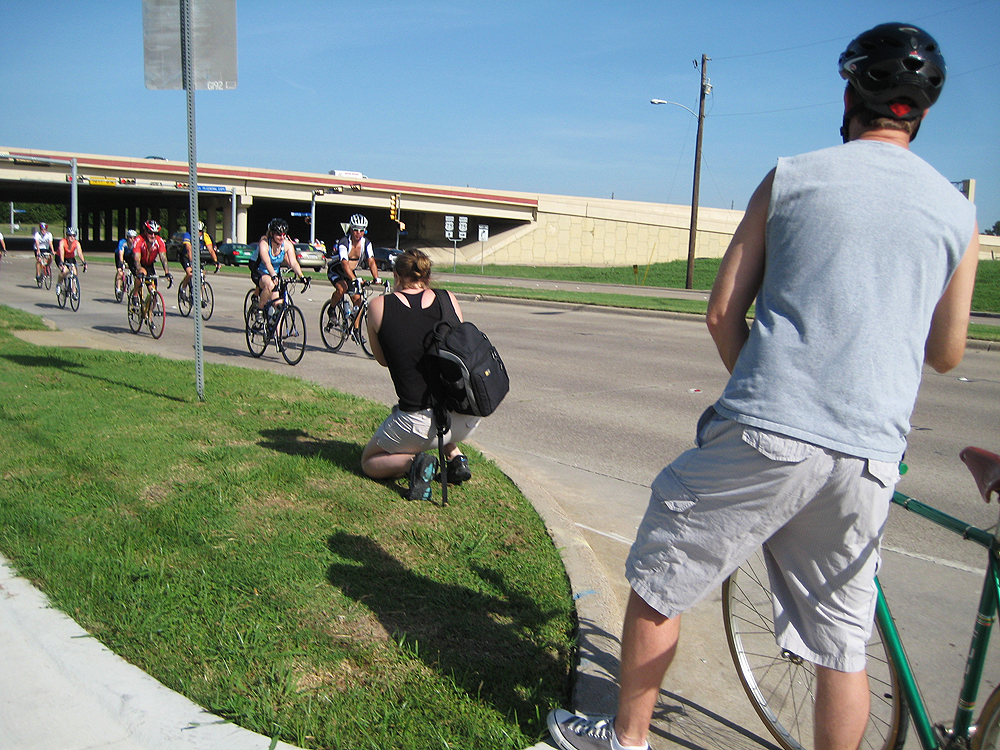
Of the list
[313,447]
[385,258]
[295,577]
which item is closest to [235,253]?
[385,258]

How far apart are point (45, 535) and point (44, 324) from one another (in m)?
11.1

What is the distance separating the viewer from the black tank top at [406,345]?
4758 mm

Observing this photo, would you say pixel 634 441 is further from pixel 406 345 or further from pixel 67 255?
pixel 67 255

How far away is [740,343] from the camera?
2.14m

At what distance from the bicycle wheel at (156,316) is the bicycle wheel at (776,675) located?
12.3m

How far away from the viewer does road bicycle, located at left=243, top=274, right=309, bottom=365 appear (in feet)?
36.1

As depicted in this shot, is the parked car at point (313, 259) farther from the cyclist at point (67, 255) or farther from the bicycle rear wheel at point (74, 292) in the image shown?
the bicycle rear wheel at point (74, 292)

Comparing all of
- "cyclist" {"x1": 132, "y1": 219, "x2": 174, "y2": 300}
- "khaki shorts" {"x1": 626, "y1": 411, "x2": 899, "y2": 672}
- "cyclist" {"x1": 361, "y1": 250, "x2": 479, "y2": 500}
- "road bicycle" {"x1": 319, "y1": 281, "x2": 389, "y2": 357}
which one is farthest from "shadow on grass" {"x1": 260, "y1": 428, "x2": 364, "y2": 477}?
"cyclist" {"x1": 132, "y1": 219, "x2": 174, "y2": 300}

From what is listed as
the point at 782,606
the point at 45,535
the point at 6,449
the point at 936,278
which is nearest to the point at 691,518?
the point at 782,606

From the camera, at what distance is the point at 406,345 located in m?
4.77

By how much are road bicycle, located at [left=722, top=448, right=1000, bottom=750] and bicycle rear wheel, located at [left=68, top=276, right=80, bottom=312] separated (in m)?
17.6

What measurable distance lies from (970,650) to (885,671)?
0.54 m

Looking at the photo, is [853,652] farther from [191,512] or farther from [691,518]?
[191,512]

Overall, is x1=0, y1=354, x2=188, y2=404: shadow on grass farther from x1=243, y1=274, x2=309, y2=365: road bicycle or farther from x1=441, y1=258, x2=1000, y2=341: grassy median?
x1=441, y1=258, x2=1000, y2=341: grassy median
